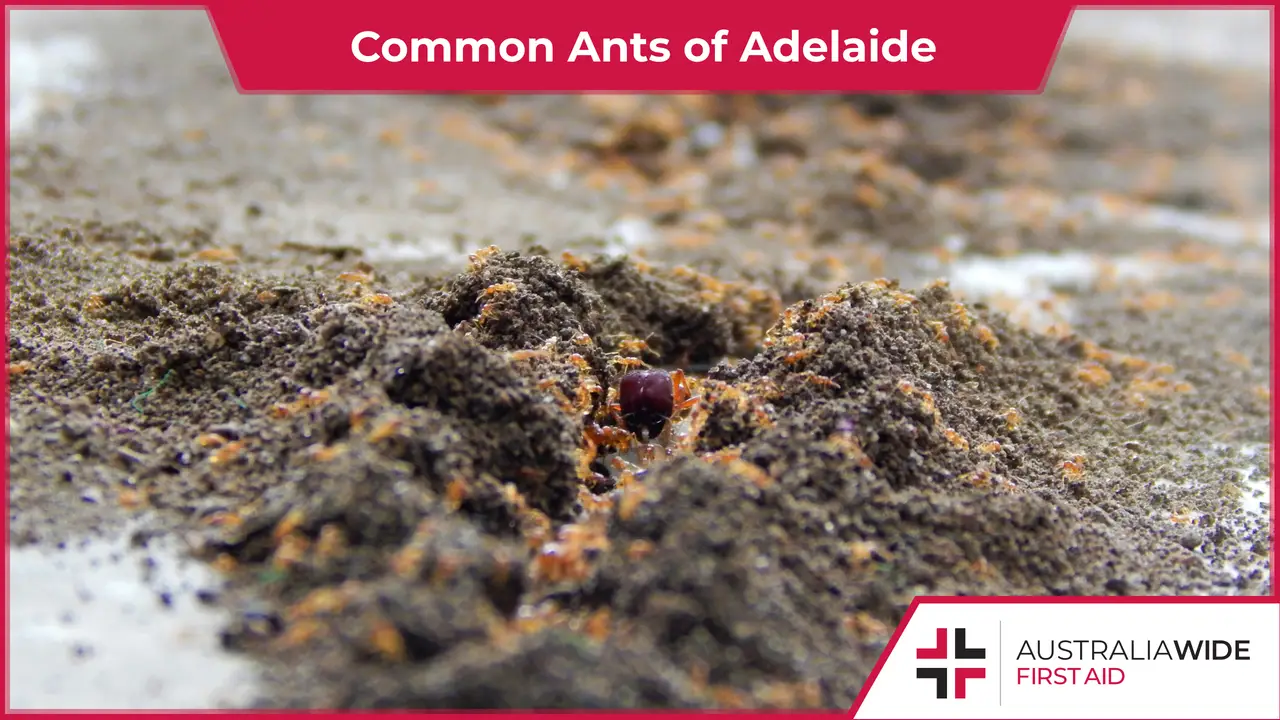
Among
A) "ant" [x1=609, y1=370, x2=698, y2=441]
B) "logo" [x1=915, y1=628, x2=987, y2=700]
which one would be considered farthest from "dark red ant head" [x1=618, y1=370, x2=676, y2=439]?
"logo" [x1=915, y1=628, x2=987, y2=700]

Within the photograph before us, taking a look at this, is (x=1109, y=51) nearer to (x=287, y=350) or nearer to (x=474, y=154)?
(x=474, y=154)

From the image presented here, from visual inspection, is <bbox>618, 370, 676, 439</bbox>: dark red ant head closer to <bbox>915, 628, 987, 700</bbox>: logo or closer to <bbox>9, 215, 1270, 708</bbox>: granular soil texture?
<bbox>9, 215, 1270, 708</bbox>: granular soil texture

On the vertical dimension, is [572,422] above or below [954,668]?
above

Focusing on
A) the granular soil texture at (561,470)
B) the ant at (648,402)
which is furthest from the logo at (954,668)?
the ant at (648,402)

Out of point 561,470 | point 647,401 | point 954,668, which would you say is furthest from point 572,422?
point 954,668

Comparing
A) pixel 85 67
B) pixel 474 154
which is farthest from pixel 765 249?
pixel 85 67

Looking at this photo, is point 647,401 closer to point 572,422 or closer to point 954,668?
point 572,422
